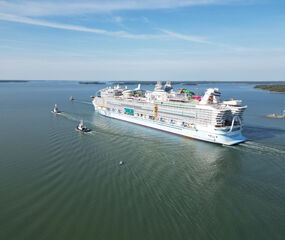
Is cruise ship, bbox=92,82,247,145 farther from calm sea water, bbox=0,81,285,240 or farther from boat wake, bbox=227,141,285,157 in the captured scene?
calm sea water, bbox=0,81,285,240

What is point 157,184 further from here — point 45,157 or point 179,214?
point 45,157

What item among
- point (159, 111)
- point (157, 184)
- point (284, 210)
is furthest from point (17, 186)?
point (159, 111)

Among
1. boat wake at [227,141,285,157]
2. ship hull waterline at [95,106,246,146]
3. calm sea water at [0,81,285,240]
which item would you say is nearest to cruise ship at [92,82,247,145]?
ship hull waterline at [95,106,246,146]

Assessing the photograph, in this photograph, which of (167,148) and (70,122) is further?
(70,122)

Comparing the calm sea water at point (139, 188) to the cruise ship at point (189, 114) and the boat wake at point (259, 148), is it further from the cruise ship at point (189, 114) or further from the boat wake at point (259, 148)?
the cruise ship at point (189, 114)

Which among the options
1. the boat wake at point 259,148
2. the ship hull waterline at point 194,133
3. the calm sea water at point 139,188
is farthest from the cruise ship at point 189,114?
the calm sea water at point 139,188
